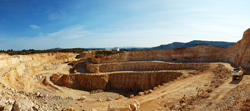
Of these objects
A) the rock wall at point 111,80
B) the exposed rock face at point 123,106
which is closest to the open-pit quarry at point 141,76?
the rock wall at point 111,80

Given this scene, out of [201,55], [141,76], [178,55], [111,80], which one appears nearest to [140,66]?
[141,76]

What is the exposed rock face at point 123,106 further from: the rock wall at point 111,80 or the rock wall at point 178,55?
the rock wall at point 178,55

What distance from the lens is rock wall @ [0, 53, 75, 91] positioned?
19.4 m

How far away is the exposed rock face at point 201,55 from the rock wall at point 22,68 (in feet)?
48.9

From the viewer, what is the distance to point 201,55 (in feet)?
88.5

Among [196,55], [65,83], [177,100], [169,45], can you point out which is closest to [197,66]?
[196,55]

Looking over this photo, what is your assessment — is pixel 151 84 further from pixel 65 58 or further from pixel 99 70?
pixel 65 58

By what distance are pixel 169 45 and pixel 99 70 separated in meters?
65.6

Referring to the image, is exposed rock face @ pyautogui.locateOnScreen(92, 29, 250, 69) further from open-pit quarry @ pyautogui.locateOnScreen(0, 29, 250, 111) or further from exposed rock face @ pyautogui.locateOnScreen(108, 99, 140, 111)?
exposed rock face @ pyautogui.locateOnScreen(108, 99, 140, 111)

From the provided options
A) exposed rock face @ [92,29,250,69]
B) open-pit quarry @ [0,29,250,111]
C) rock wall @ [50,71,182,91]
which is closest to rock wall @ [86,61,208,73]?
open-pit quarry @ [0,29,250,111]

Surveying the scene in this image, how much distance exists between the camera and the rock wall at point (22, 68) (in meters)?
19.4

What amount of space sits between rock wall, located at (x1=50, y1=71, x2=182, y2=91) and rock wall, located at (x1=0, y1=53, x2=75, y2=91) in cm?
576

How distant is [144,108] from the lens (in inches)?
381

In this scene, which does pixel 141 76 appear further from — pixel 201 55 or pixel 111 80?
pixel 201 55
